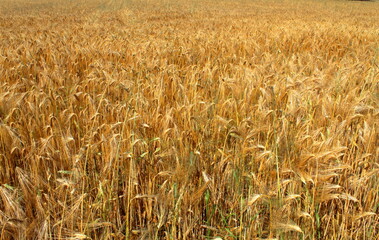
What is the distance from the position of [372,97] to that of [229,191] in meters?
1.63

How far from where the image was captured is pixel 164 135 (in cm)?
169

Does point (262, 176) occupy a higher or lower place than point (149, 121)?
lower

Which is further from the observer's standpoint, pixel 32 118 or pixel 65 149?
pixel 32 118

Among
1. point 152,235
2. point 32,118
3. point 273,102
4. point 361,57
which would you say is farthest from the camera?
point 361,57

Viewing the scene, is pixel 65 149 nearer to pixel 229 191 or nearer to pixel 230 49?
pixel 229 191

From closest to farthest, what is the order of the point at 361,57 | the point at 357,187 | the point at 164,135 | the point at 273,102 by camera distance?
the point at 357,187 < the point at 164,135 < the point at 273,102 < the point at 361,57

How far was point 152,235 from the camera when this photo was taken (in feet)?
3.84

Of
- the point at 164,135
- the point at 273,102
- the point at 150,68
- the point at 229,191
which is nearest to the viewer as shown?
the point at 229,191

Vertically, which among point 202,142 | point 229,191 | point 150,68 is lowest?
point 229,191

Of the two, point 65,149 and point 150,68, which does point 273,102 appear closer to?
point 65,149

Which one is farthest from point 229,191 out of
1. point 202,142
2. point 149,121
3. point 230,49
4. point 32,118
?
point 230,49

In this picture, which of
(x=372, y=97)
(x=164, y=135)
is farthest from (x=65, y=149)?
(x=372, y=97)

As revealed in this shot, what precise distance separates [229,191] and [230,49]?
376 centimetres

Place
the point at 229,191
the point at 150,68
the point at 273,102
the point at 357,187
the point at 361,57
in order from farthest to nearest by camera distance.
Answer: the point at 361,57
the point at 150,68
the point at 273,102
the point at 229,191
the point at 357,187
